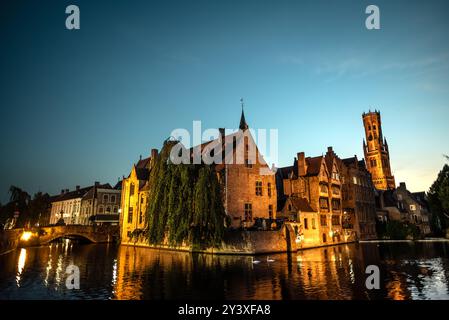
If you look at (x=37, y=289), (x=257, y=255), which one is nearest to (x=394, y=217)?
(x=257, y=255)

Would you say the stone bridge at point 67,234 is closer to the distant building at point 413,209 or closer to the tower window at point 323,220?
the tower window at point 323,220

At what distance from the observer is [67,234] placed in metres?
51.8

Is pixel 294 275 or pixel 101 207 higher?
pixel 101 207

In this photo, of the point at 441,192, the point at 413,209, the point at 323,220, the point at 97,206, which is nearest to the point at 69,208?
the point at 97,206

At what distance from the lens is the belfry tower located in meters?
119

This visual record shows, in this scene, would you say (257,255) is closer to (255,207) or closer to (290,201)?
(255,207)

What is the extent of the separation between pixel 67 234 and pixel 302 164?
4263 cm

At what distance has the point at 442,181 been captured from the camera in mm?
44312

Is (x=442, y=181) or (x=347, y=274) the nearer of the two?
(x=347, y=274)

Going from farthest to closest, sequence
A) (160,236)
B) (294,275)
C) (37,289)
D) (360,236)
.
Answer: (360,236), (160,236), (294,275), (37,289)

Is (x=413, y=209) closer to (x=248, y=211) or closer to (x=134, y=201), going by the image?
(x=248, y=211)

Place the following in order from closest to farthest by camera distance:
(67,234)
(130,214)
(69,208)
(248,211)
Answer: (248,211) → (67,234) → (130,214) → (69,208)

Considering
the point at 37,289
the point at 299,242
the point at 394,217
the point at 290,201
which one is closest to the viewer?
the point at 37,289

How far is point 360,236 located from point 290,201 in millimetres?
21717
